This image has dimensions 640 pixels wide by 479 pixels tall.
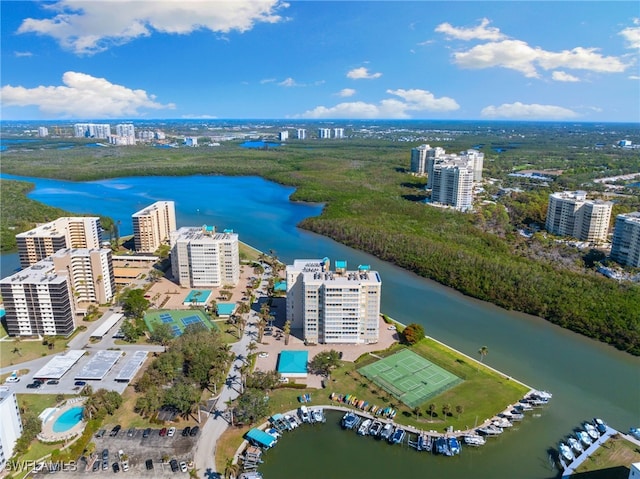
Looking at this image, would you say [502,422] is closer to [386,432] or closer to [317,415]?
[386,432]

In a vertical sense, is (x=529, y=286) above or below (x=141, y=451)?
above

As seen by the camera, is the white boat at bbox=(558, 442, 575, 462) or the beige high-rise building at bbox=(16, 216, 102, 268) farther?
the beige high-rise building at bbox=(16, 216, 102, 268)

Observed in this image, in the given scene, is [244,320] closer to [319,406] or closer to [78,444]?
[319,406]

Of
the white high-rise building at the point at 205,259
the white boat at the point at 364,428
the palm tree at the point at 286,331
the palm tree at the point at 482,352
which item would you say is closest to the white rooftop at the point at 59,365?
the white high-rise building at the point at 205,259

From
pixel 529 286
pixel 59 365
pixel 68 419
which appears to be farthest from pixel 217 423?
pixel 529 286

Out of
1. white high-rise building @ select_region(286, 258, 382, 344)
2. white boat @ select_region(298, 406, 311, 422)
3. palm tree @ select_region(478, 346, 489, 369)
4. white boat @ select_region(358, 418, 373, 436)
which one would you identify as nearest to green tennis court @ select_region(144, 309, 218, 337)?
white high-rise building @ select_region(286, 258, 382, 344)

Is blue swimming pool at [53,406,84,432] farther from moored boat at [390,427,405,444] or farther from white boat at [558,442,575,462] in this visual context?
white boat at [558,442,575,462]
